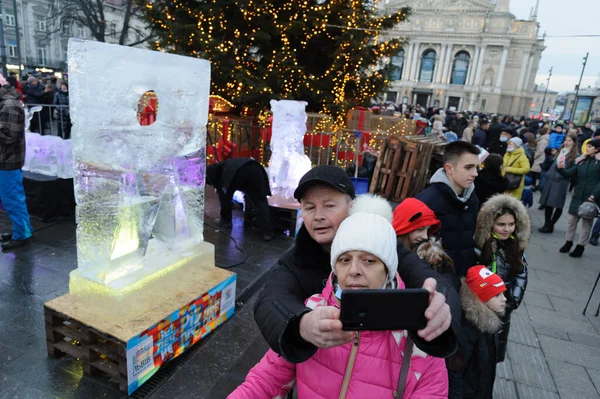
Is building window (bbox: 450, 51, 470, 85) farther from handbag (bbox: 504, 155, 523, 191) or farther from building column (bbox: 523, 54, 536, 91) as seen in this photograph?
handbag (bbox: 504, 155, 523, 191)

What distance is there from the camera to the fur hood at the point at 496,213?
2928 millimetres

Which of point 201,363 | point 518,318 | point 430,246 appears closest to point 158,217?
point 201,363

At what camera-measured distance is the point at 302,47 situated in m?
10.2

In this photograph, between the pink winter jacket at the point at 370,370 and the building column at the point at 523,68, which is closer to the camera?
the pink winter jacket at the point at 370,370

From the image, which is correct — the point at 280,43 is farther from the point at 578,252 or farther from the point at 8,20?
the point at 8,20

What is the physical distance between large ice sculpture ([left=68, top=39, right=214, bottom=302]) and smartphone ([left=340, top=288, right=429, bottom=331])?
2185mm

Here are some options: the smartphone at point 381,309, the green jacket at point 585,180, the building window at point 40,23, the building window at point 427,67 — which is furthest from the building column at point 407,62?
the smartphone at point 381,309

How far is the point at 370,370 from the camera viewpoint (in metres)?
1.32

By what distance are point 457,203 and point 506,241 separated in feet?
1.55

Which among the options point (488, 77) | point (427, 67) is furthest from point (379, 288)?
point (427, 67)

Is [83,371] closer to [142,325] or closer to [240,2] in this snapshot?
[142,325]

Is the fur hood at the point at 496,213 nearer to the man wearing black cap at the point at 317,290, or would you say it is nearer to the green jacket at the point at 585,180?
the man wearing black cap at the point at 317,290

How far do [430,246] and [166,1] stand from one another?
10.0 m

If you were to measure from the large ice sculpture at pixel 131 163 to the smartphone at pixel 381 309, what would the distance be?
86.0 inches
